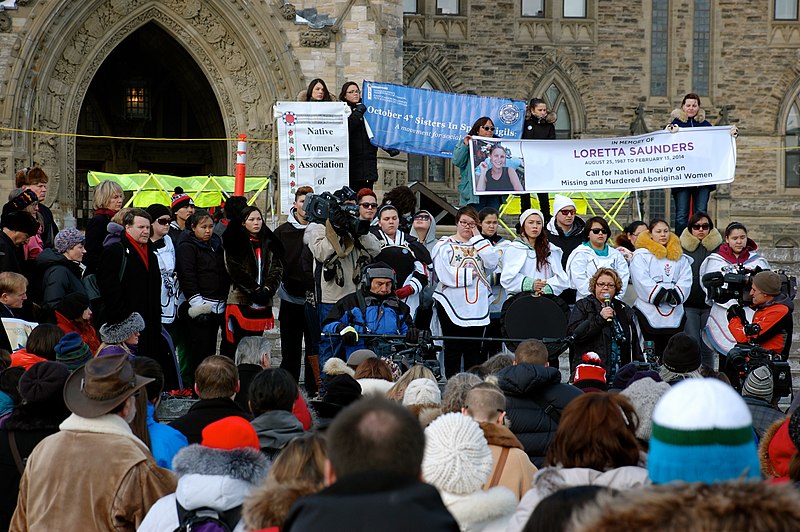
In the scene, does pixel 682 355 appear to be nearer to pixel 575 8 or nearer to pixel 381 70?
pixel 381 70

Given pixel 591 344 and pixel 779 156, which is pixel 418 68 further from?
pixel 591 344

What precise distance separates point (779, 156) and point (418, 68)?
8.17 meters

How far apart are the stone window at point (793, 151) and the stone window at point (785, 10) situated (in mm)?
2066

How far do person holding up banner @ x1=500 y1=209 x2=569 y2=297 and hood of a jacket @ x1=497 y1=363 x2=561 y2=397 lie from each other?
435 centimetres

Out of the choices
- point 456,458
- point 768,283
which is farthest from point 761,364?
point 456,458

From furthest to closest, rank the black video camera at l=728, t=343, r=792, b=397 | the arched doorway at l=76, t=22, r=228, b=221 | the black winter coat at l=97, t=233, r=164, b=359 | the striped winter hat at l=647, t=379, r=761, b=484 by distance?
the arched doorway at l=76, t=22, r=228, b=221 < the black winter coat at l=97, t=233, r=164, b=359 < the black video camera at l=728, t=343, r=792, b=397 < the striped winter hat at l=647, t=379, r=761, b=484

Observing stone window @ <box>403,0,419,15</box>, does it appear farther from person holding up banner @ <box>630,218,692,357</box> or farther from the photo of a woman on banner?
person holding up banner @ <box>630,218,692,357</box>

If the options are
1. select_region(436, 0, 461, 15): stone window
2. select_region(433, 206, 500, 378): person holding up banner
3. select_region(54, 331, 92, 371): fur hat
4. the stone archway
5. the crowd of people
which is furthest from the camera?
select_region(436, 0, 461, 15): stone window

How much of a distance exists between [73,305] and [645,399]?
4.74 m

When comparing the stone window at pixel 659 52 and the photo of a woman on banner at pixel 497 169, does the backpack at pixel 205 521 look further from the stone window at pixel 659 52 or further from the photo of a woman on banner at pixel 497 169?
the stone window at pixel 659 52

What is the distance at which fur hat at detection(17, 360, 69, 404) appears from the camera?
5.25 meters

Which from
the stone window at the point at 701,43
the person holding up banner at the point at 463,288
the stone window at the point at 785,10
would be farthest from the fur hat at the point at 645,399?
the stone window at the point at 785,10

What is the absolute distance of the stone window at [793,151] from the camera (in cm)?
2709

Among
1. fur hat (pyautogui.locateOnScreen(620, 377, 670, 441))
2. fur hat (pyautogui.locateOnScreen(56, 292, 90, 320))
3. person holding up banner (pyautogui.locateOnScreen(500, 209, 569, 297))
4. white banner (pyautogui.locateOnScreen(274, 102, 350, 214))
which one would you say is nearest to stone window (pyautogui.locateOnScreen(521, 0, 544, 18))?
white banner (pyautogui.locateOnScreen(274, 102, 350, 214))
